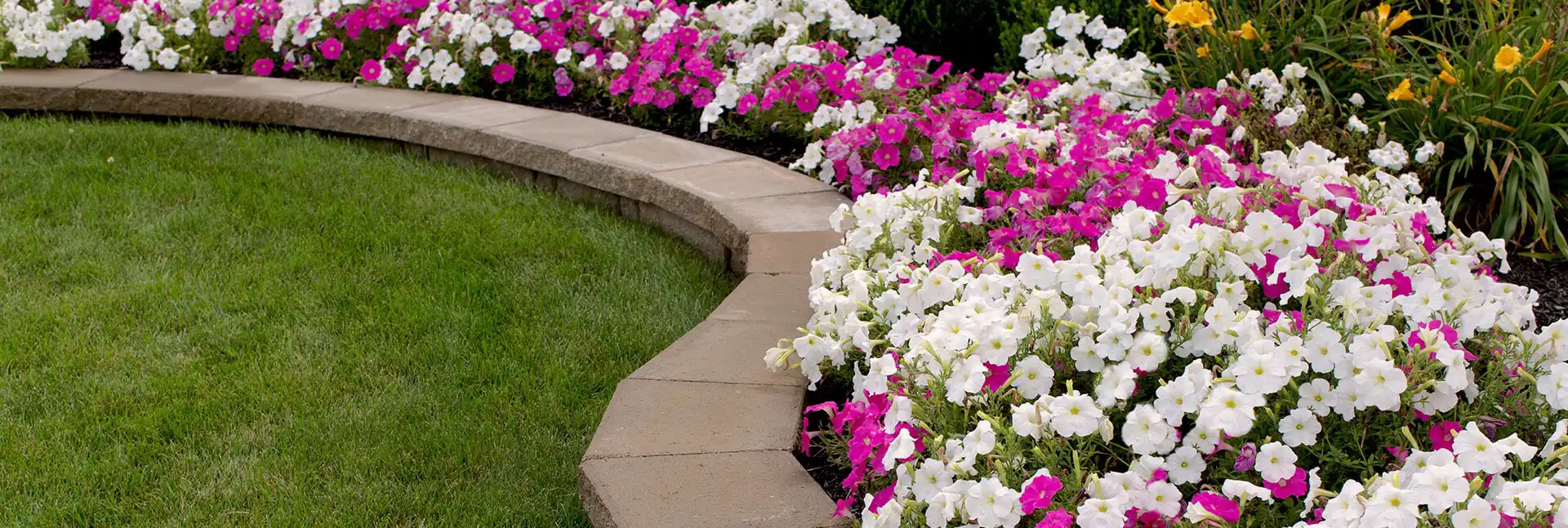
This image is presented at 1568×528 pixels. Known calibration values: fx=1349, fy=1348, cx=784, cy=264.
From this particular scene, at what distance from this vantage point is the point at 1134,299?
7.30ft

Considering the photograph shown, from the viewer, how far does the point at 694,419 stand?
8.02ft

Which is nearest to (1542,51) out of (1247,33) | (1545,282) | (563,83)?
(1545,282)

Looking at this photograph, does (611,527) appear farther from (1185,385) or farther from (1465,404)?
(1465,404)

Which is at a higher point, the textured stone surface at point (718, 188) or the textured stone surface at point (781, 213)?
the textured stone surface at point (781, 213)

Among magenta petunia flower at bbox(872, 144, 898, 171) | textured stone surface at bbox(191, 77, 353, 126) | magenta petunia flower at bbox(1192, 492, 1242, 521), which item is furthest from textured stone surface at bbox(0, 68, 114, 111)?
magenta petunia flower at bbox(1192, 492, 1242, 521)

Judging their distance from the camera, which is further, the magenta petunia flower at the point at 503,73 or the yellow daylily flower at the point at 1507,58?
the magenta petunia flower at the point at 503,73

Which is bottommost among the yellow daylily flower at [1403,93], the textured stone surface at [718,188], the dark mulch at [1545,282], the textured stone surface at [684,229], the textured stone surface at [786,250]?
the textured stone surface at [684,229]

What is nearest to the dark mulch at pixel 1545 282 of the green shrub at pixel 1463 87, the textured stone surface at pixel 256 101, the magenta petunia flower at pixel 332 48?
the green shrub at pixel 1463 87

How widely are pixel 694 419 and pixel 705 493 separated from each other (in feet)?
0.93

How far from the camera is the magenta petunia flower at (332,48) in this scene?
5.48 m

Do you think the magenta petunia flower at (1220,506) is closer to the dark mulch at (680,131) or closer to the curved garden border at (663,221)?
the curved garden border at (663,221)

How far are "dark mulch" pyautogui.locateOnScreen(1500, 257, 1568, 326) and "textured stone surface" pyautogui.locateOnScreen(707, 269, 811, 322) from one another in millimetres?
1623

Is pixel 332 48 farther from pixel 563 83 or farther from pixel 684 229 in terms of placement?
pixel 684 229

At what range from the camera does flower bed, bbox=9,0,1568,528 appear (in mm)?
1877
